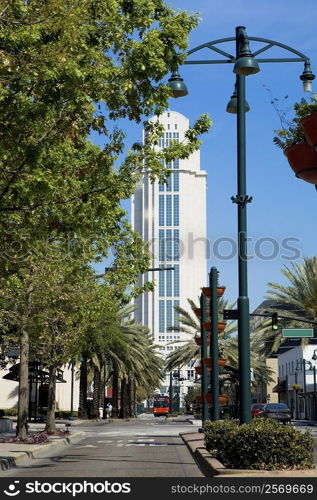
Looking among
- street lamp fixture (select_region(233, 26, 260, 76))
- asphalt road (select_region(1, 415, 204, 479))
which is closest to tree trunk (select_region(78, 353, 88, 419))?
asphalt road (select_region(1, 415, 204, 479))

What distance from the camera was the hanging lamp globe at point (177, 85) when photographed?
1709 cm

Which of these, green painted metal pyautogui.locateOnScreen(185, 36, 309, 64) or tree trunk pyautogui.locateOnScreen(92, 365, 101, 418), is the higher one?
green painted metal pyautogui.locateOnScreen(185, 36, 309, 64)

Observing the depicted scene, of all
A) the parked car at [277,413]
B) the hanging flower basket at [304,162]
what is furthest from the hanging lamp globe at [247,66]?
the parked car at [277,413]

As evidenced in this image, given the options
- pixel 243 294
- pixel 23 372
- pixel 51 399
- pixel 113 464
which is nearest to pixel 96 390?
pixel 51 399

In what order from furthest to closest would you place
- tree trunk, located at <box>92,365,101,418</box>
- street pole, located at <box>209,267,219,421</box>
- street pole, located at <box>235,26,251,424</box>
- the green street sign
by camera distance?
tree trunk, located at <box>92,365,101,418</box>
the green street sign
street pole, located at <box>209,267,219,421</box>
street pole, located at <box>235,26,251,424</box>

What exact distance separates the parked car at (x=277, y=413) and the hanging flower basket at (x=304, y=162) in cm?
4572

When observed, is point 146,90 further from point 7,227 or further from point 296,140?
point 296,140

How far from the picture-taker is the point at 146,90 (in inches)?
618

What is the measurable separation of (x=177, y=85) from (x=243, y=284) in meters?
4.36

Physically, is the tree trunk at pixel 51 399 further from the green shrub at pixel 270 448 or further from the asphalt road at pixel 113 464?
the green shrub at pixel 270 448

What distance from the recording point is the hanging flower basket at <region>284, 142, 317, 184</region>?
22.3 ft

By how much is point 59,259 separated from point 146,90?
13.3 meters

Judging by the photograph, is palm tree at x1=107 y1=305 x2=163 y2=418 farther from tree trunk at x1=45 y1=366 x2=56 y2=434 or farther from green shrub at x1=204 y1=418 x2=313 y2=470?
green shrub at x1=204 y1=418 x2=313 y2=470
